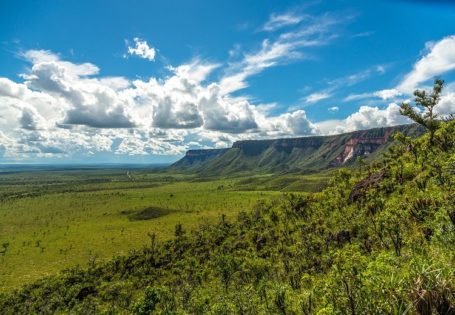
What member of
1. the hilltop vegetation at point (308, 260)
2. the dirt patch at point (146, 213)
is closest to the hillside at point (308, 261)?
the hilltop vegetation at point (308, 260)

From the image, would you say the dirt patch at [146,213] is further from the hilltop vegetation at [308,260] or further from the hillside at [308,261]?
the hilltop vegetation at [308,260]

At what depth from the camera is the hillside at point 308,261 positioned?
846 inches

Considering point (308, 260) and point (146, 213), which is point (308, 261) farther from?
point (146, 213)

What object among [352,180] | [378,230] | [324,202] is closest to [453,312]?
[378,230]

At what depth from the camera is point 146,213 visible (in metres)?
186

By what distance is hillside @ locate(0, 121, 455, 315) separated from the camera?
21500mm

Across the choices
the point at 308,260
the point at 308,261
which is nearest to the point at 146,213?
the point at 308,260

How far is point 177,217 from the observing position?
17588 cm

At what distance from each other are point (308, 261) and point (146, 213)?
144170 mm

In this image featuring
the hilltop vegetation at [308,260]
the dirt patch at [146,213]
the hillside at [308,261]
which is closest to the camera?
the hillside at [308,261]

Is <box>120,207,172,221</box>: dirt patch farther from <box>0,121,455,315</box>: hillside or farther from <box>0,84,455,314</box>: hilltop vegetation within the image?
<box>0,84,455,314</box>: hilltop vegetation

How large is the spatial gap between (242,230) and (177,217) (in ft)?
264

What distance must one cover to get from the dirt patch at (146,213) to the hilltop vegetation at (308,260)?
75.3m

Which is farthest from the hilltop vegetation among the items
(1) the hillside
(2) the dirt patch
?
(2) the dirt patch
